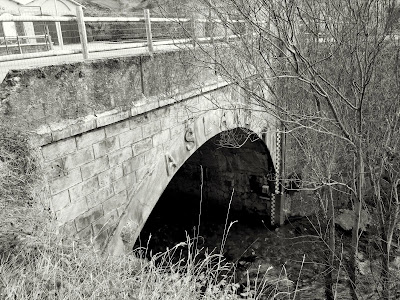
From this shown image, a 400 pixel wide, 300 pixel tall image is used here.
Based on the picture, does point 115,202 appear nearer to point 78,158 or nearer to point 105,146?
point 105,146

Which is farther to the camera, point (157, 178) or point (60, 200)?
point (157, 178)

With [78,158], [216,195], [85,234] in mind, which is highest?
[78,158]

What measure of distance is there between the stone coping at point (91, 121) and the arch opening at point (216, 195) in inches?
198

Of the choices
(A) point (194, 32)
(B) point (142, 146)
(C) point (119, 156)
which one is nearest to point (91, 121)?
(C) point (119, 156)

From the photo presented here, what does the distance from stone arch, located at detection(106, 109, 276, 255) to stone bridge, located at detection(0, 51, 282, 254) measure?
1 cm

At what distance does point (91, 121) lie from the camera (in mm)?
3732

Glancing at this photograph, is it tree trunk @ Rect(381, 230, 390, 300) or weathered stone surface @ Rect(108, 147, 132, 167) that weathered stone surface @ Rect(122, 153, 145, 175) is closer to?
weathered stone surface @ Rect(108, 147, 132, 167)

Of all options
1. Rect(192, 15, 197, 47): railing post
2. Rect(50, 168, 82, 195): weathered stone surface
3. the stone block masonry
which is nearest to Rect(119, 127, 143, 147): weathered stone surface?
the stone block masonry

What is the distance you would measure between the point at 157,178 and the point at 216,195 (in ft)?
20.4

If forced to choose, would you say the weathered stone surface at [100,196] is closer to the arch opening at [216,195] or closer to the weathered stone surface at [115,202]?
the weathered stone surface at [115,202]

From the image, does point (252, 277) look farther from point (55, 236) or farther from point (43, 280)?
point (43, 280)

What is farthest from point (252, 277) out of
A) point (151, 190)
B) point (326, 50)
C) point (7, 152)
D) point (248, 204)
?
point (7, 152)

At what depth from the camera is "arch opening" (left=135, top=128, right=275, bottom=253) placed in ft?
32.7

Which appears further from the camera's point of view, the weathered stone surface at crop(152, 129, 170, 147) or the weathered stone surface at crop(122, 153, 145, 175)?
the weathered stone surface at crop(152, 129, 170, 147)
